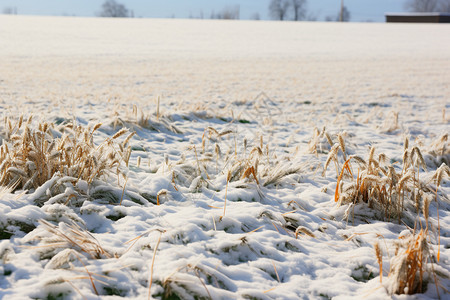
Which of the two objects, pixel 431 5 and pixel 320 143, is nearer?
pixel 320 143

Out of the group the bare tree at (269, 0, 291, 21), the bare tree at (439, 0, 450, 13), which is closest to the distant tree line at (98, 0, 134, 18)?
the bare tree at (269, 0, 291, 21)

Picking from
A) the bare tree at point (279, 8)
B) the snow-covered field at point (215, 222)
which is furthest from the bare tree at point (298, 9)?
the snow-covered field at point (215, 222)

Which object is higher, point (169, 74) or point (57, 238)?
point (169, 74)

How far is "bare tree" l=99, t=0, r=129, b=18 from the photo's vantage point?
8650 centimetres

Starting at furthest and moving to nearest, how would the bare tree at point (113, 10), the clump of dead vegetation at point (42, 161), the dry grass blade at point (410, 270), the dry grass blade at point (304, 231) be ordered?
the bare tree at point (113, 10)
the clump of dead vegetation at point (42, 161)
the dry grass blade at point (304, 231)
the dry grass blade at point (410, 270)

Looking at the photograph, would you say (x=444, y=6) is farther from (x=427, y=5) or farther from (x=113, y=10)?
(x=113, y=10)

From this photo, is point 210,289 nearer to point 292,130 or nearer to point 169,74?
point 292,130

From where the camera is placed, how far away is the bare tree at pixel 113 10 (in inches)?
3406

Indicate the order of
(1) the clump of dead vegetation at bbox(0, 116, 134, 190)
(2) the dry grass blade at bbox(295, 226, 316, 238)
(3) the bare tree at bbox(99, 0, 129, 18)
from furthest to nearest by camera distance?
(3) the bare tree at bbox(99, 0, 129, 18) → (1) the clump of dead vegetation at bbox(0, 116, 134, 190) → (2) the dry grass blade at bbox(295, 226, 316, 238)

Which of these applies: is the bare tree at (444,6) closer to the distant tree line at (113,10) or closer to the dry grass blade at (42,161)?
the distant tree line at (113,10)

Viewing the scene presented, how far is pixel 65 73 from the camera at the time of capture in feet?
35.1

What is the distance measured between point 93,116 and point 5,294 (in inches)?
162

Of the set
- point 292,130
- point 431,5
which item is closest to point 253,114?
point 292,130

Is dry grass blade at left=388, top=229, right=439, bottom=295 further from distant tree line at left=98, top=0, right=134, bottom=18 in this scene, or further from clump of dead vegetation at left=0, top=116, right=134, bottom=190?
distant tree line at left=98, top=0, right=134, bottom=18
